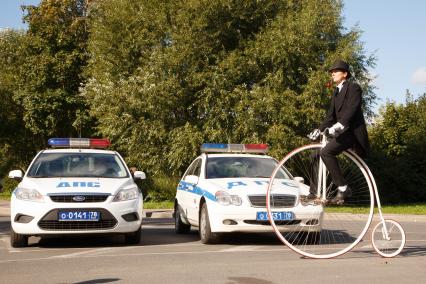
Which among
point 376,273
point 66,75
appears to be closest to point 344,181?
point 376,273

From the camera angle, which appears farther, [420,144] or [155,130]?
[420,144]

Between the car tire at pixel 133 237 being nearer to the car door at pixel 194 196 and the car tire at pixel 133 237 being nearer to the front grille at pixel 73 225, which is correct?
the front grille at pixel 73 225

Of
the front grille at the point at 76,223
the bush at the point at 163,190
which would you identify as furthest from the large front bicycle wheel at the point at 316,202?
the bush at the point at 163,190

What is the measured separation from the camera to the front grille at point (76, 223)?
11.0 meters

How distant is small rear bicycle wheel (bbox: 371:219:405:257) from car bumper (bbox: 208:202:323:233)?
4.93 ft

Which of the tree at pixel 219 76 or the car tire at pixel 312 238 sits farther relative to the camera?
the tree at pixel 219 76

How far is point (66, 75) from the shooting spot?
4219 cm

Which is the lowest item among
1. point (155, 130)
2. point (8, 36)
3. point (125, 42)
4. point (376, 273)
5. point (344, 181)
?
point (376, 273)

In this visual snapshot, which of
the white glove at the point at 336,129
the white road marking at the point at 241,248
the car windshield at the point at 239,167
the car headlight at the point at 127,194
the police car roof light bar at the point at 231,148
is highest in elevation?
the police car roof light bar at the point at 231,148

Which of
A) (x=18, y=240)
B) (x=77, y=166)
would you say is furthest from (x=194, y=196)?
(x=18, y=240)

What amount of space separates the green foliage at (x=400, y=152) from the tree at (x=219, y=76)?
14.1ft

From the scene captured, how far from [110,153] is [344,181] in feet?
18.1

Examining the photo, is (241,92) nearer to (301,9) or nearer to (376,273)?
(301,9)

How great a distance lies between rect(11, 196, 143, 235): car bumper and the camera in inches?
432
